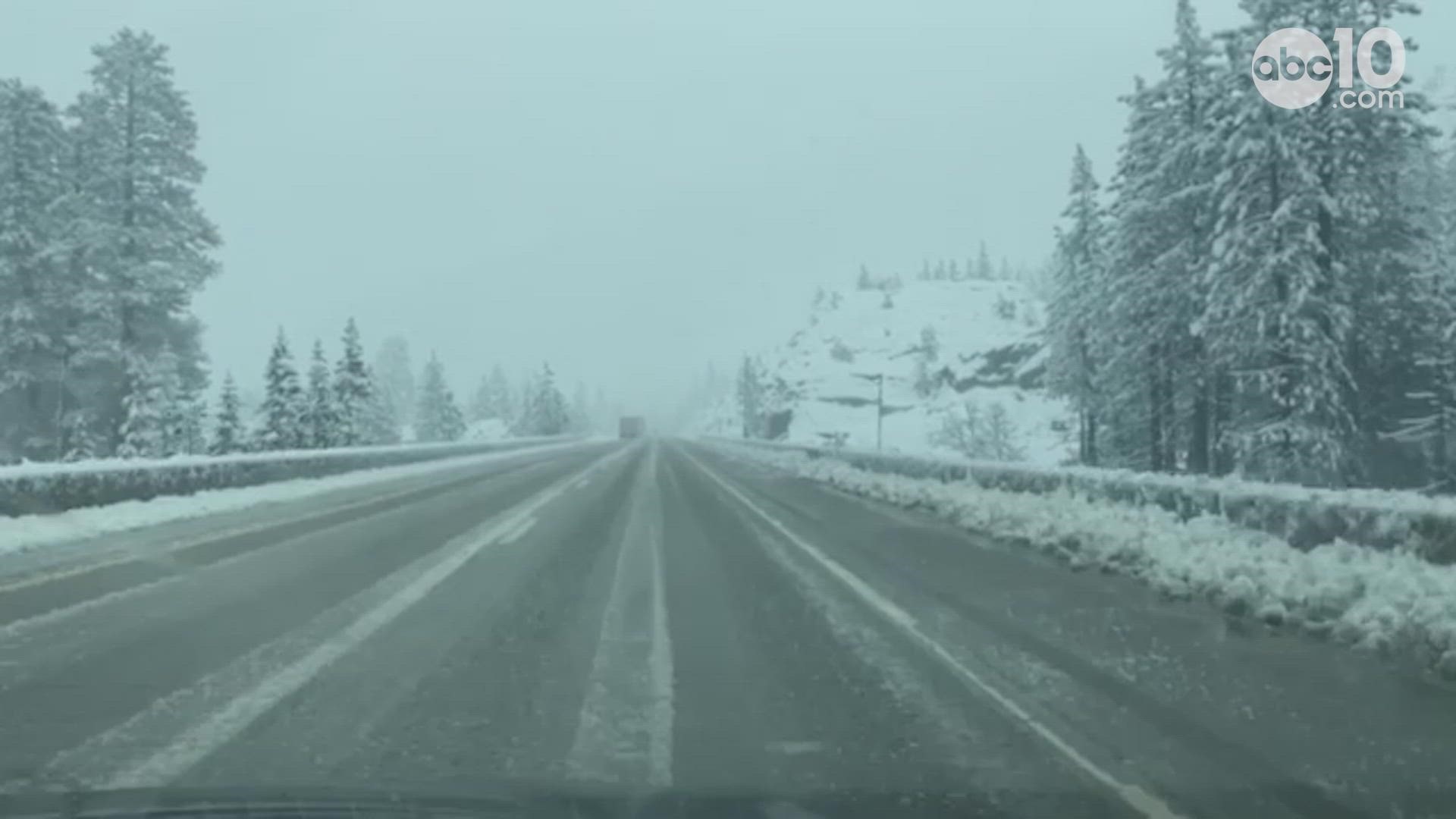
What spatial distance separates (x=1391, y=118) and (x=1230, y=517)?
2392 centimetres

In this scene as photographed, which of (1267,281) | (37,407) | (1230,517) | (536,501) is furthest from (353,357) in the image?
(1230,517)

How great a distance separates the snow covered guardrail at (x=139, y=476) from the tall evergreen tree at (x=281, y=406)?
18927 mm

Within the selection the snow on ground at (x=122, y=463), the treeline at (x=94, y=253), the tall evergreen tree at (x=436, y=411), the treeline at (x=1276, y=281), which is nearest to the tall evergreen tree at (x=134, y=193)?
the treeline at (x=94, y=253)

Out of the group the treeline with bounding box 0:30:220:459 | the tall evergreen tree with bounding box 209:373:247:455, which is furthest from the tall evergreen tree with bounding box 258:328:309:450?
the treeline with bounding box 0:30:220:459

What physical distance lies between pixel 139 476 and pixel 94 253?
1590cm

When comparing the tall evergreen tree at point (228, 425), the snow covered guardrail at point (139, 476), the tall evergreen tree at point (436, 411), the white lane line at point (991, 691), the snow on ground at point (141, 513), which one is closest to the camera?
the white lane line at point (991, 691)

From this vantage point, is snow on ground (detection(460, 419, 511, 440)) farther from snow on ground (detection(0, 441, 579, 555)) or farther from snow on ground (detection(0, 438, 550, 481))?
snow on ground (detection(0, 441, 579, 555))

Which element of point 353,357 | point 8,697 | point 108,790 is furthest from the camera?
point 353,357

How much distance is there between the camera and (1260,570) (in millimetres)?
11641

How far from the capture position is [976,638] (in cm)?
936

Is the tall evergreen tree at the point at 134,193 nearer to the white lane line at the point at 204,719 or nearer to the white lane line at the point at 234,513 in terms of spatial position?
the white lane line at the point at 234,513

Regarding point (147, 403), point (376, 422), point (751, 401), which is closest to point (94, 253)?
point (147, 403)

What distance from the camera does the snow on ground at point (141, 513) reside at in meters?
16.8

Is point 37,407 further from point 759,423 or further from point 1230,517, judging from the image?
point 759,423
